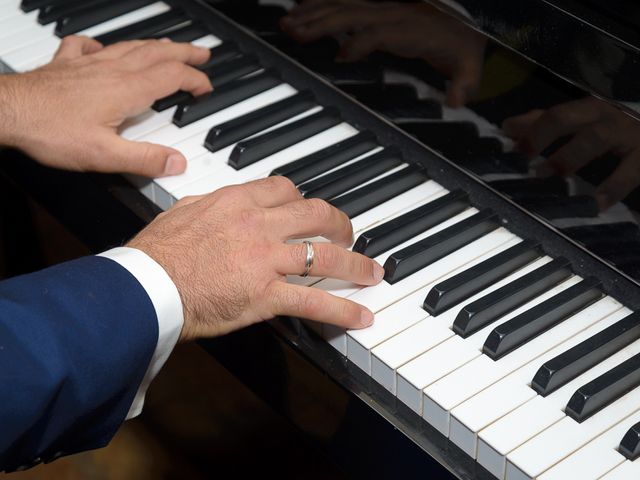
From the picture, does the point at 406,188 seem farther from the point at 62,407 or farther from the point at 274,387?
the point at 62,407

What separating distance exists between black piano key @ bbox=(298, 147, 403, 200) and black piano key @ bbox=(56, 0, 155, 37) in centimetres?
67

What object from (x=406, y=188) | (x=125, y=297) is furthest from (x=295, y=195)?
(x=125, y=297)

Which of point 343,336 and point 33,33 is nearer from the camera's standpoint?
point 343,336

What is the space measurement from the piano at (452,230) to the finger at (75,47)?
196mm

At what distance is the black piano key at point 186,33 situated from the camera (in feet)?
7.06

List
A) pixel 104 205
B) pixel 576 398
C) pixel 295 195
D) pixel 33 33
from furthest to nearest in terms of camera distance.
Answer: pixel 33 33, pixel 104 205, pixel 295 195, pixel 576 398

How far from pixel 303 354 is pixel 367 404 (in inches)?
5.3

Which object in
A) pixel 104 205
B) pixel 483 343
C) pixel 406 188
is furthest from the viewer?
pixel 104 205

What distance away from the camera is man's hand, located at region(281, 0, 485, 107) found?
168 cm

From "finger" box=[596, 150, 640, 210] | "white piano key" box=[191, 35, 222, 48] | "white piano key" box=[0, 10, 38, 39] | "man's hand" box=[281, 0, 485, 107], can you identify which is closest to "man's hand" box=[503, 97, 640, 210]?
"finger" box=[596, 150, 640, 210]

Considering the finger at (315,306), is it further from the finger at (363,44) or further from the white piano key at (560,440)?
the finger at (363,44)

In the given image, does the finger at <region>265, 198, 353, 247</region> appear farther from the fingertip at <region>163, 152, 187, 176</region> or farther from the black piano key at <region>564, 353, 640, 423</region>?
the black piano key at <region>564, 353, 640, 423</region>

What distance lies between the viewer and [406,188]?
1805 mm

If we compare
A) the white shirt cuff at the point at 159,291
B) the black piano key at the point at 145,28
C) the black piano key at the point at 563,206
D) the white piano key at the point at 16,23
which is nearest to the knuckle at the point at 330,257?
the white shirt cuff at the point at 159,291
